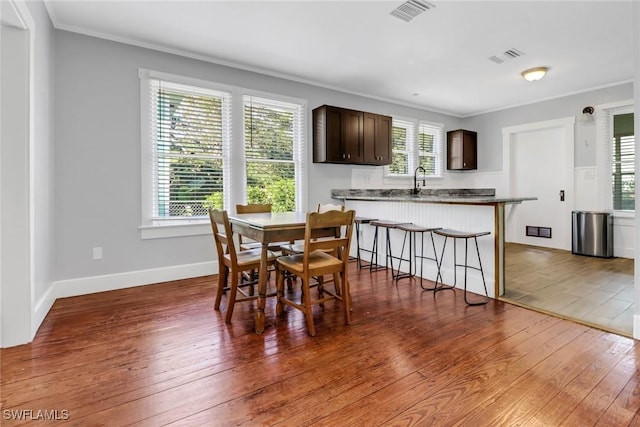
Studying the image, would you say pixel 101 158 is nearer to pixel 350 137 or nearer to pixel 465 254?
pixel 350 137

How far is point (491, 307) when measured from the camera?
291 centimetres

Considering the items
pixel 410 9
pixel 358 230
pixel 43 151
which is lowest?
pixel 358 230

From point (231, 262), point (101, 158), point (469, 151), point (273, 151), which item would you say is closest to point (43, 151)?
point (101, 158)

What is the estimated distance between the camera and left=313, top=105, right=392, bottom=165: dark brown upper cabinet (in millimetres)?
4645

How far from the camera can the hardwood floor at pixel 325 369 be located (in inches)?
59.4

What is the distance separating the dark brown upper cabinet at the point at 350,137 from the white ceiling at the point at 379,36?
0.52 metres

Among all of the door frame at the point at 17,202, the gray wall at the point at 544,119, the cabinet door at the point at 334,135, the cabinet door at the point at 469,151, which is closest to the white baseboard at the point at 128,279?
the door frame at the point at 17,202

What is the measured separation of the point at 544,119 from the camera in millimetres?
5754

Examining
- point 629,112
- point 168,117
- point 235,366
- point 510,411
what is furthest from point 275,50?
point 629,112

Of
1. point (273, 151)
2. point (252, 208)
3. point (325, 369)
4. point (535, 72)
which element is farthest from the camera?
point (273, 151)

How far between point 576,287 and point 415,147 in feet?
11.8

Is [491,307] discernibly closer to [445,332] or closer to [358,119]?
[445,332]

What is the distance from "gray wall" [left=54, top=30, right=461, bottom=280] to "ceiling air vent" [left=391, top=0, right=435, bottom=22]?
239 cm

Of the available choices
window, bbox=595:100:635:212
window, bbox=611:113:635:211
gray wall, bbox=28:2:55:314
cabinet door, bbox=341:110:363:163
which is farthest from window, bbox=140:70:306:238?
window, bbox=611:113:635:211
